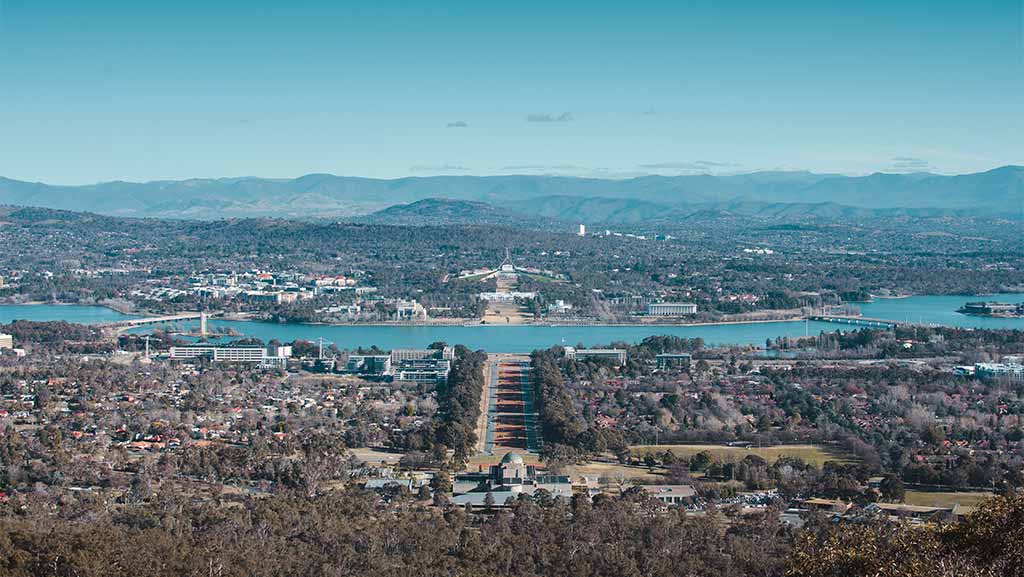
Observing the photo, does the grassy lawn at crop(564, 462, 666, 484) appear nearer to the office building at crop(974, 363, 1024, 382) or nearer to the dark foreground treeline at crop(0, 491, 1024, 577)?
the dark foreground treeline at crop(0, 491, 1024, 577)

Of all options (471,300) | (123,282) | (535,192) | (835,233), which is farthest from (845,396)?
(535,192)

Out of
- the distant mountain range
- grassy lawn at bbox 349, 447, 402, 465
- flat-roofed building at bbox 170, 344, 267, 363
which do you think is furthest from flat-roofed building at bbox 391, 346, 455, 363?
the distant mountain range

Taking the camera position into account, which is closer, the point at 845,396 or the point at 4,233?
the point at 845,396

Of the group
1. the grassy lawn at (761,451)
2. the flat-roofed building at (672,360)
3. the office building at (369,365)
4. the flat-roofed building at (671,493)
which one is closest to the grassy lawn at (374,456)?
the grassy lawn at (761,451)

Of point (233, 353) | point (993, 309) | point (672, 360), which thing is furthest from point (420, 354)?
point (993, 309)

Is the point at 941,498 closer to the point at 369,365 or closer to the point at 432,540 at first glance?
the point at 432,540

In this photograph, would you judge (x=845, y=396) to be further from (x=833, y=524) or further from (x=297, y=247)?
(x=297, y=247)

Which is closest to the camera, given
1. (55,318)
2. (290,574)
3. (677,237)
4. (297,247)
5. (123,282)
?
(290,574)
